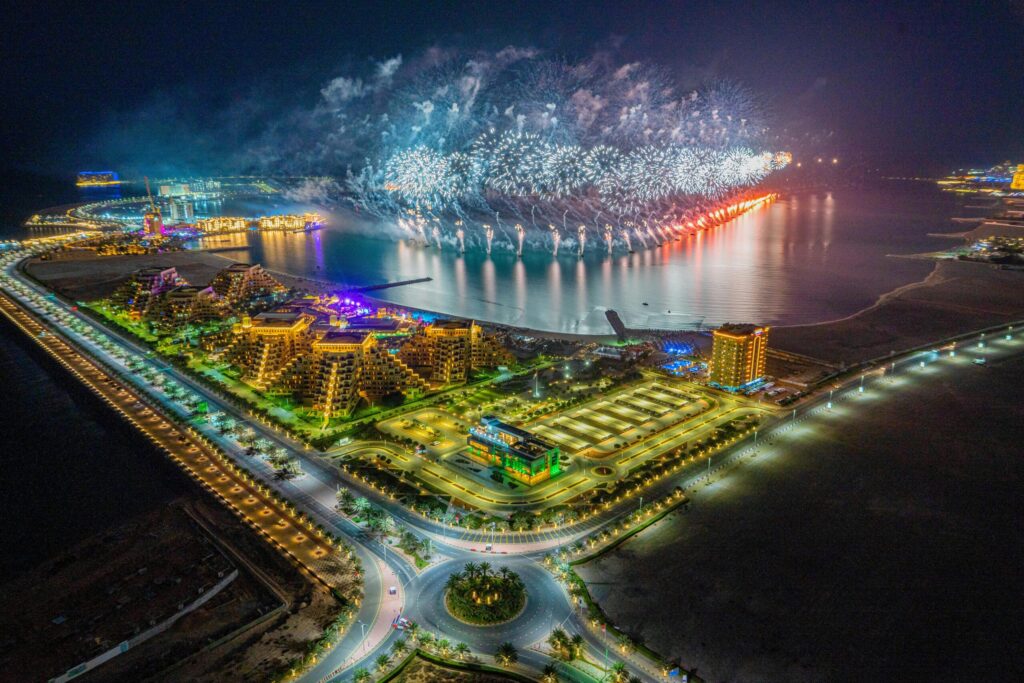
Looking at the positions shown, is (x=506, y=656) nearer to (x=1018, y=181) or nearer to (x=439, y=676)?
(x=439, y=676)

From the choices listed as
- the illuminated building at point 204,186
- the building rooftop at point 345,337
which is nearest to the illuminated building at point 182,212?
the illuminated building at point 204,186

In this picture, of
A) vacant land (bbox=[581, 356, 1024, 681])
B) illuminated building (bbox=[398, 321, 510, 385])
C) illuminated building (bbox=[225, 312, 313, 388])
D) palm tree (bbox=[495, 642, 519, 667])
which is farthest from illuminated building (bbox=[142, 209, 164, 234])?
palm tree (bbox=[495, 642, 519, 667])

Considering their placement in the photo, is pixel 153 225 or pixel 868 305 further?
pixel 153 225

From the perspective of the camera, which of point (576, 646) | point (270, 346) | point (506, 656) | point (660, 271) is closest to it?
point (506, 656)

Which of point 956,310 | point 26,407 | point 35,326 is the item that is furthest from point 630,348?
point 35,326

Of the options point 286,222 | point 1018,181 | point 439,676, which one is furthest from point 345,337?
point 1018,181

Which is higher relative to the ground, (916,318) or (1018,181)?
(1018,181)

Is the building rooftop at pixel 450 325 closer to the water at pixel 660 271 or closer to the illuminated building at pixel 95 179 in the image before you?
the water at pixel 660 271
